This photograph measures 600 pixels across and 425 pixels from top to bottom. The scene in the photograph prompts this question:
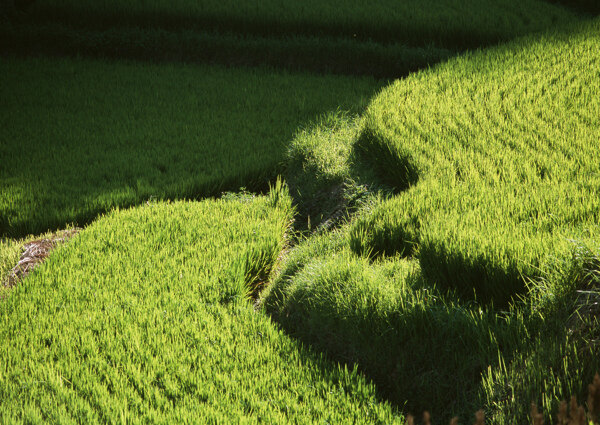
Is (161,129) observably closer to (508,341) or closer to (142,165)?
(142,165)

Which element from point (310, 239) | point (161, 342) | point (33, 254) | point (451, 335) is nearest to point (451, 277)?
point (451, 335)

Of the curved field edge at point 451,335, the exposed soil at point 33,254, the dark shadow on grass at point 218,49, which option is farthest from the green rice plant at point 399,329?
the dark shadow on grass at point 218,49

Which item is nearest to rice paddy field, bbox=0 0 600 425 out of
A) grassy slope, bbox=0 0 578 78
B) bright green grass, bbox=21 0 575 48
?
grassy slope, bbox=0 0 578 78

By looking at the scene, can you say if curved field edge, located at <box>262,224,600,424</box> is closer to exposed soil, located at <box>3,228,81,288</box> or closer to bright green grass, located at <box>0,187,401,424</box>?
bright green grass, located at <box>0,187,401,424</box>

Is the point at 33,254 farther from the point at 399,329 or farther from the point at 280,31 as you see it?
the point at 280,31

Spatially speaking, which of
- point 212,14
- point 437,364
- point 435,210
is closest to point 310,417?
point 437,364
